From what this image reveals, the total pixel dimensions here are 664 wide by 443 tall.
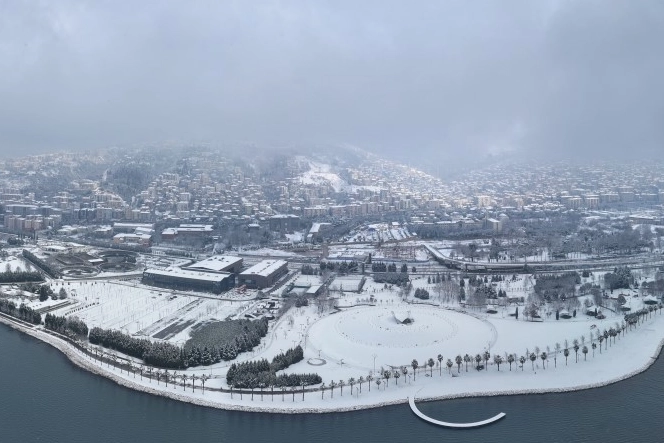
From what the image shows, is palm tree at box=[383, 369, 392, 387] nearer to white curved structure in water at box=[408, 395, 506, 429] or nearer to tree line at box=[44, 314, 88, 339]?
white curved structure in water at box=[408, 395, 506, 429]

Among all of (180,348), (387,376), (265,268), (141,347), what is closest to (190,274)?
(265,268)

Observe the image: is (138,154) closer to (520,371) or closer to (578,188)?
(578,188)

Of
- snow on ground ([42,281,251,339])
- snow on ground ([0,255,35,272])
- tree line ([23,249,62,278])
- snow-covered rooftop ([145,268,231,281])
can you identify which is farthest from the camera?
snow on ground ([0,255,35,272])

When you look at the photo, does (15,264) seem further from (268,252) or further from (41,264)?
(268,252)

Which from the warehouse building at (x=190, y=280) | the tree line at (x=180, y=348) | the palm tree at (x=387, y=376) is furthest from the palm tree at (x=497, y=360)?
the warehouse building at (x=190, y=280)

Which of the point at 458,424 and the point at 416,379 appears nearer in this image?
the point at 458,424

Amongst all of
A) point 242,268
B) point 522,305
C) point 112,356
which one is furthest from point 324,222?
point 112,356

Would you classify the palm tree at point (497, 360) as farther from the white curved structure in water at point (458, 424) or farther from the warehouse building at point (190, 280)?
the warehouse building at point (190, 280)

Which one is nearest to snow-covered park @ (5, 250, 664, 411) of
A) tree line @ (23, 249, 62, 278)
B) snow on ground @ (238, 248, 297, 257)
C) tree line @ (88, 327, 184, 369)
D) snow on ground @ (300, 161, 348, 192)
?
tree line @ (88, 327, 184, 369)
